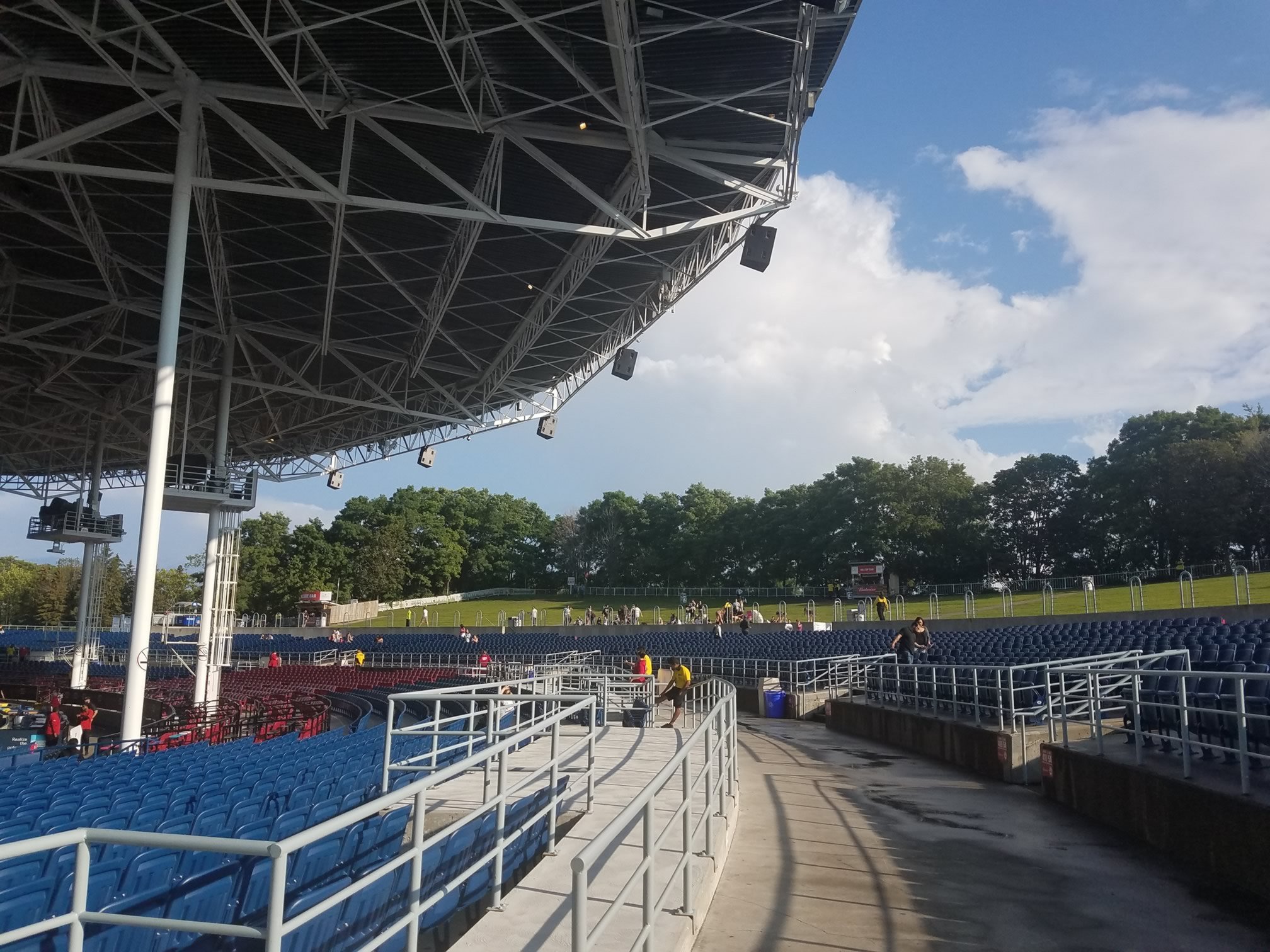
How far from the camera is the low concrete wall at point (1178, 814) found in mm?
6848

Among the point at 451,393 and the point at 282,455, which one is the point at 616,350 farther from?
the point at 282,455

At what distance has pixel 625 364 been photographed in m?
29.3

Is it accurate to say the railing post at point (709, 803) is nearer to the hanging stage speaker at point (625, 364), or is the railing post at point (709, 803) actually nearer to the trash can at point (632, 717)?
the trash can at point (632, 717)

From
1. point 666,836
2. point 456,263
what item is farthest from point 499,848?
point 456,263

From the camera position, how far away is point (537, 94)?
57.8 feet

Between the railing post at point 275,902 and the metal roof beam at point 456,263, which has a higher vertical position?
the metal roof beam at point 456,263

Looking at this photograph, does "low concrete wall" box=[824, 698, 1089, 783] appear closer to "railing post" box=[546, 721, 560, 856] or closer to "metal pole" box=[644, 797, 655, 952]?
"railing post" box=[546, 721, 560, 856]

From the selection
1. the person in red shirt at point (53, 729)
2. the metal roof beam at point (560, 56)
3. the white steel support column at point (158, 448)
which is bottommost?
the person in red shirt at point (53, 729)

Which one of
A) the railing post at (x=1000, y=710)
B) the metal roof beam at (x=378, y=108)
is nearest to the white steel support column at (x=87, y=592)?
the metal roof beam at (x=378, y=108)

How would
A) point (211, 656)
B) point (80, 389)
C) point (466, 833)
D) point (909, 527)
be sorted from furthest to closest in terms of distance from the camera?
point (909, 527) → point (80, 389) → point (211, 656) → point (466, 833)

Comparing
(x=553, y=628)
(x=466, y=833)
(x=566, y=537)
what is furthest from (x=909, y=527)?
(x=466, y=833)

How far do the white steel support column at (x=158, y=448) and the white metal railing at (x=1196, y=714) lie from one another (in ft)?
55.1

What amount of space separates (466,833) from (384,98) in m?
16.4

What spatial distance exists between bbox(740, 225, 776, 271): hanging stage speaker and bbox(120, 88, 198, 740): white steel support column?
12.6 metres
